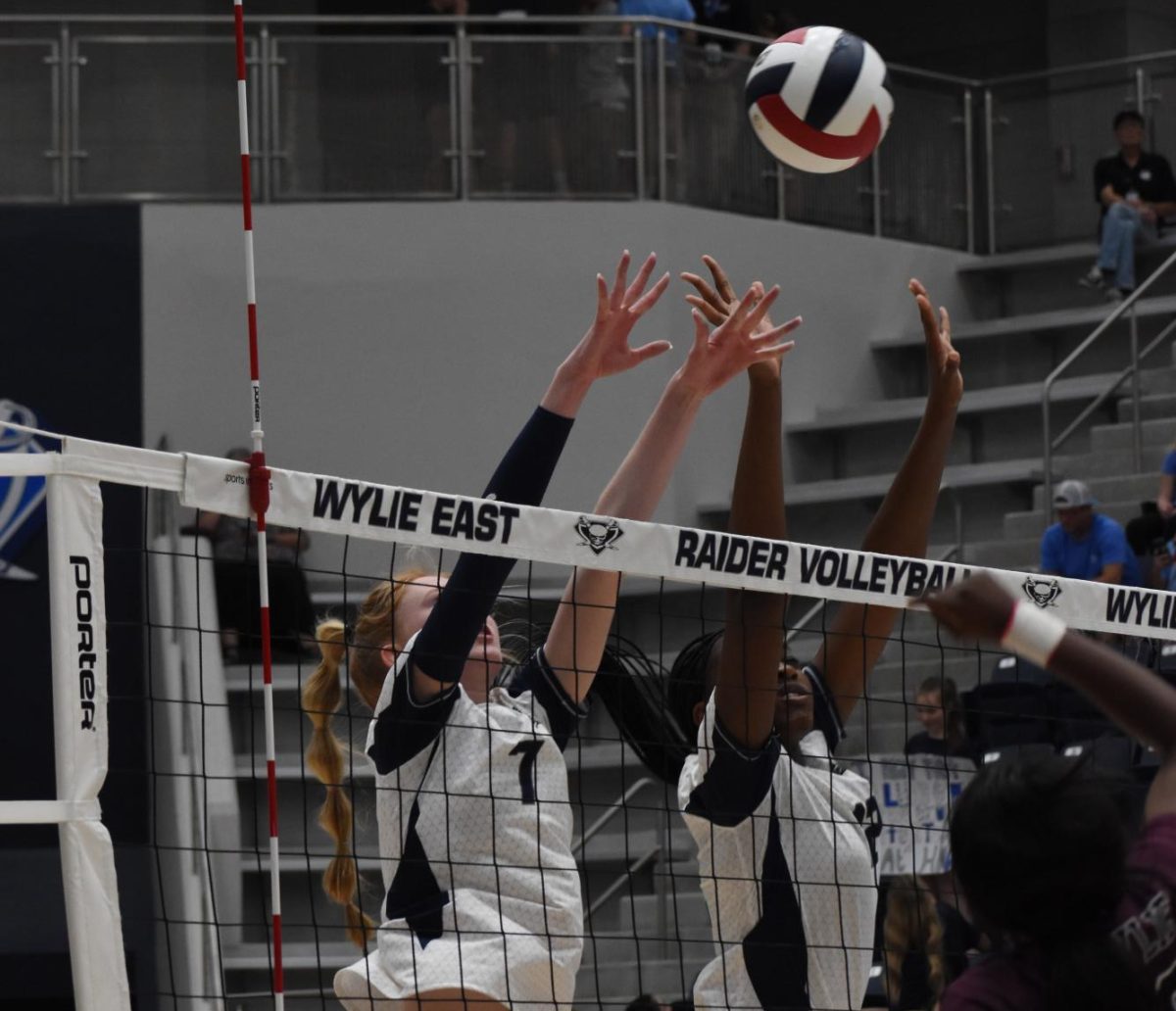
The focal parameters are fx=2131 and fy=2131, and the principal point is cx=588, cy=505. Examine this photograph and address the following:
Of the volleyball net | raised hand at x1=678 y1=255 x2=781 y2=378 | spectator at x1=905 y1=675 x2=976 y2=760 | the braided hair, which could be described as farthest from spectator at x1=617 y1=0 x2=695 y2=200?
raised hand at x1=678 y1=255 x2=781 y2=378

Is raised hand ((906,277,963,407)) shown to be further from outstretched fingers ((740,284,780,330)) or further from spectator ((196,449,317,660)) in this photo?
spectator ((196,449,317,660))

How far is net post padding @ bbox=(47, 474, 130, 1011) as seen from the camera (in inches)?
147

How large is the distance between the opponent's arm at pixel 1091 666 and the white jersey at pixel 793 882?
4.78 feet

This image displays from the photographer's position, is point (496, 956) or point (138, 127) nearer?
point (496, 956)

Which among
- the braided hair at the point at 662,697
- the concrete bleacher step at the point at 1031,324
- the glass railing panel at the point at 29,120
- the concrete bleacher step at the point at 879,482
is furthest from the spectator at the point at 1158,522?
the glass railing panel at the point at 29,120

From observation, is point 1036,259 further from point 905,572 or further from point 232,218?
point 905,572

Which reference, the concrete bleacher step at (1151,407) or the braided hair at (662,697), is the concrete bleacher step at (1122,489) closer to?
the concrete bleacher step at (1151,407)

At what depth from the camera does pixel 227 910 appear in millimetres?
9688

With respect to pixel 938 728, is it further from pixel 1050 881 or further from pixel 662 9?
pixel 1050 881

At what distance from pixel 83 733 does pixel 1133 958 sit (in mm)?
2078

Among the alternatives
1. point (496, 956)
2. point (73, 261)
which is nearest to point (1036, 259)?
point (73, 261)

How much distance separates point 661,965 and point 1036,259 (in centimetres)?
613

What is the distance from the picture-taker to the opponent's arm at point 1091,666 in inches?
96.5

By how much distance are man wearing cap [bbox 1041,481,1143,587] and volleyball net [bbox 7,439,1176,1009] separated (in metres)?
0.58
